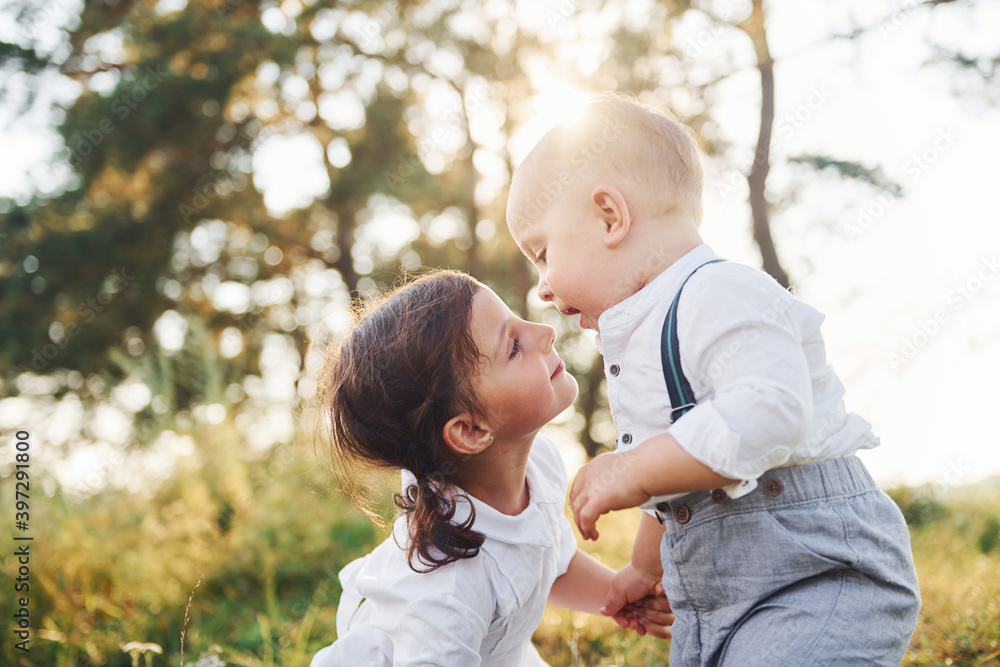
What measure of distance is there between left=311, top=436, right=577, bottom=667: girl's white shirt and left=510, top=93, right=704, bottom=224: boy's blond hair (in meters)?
0.92

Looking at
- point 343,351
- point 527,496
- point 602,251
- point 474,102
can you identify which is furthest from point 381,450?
point 474,102

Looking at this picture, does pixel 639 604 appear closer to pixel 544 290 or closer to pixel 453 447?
pixel 453 447

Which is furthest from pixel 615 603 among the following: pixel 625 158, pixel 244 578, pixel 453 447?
pixel 244 578

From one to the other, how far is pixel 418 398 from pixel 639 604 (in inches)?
37.7

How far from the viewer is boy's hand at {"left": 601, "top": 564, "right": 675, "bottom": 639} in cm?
209

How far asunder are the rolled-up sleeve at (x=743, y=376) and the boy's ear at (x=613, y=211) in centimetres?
25

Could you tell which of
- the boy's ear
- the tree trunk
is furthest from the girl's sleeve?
the tree trunk

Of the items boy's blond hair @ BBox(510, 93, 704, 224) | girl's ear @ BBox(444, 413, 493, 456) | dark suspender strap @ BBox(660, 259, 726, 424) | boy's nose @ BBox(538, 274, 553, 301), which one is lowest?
girl's ear @ BBox(444, 413, 493, 456)

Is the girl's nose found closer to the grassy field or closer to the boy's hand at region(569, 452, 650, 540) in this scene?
the boy's hand at region(569, 452, 650, 540)

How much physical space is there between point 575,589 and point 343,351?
1140mm

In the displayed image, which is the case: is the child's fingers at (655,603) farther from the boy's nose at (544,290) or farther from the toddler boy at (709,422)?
the boy's nose at (544,290)

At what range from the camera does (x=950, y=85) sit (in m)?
4.59

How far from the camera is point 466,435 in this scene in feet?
6.33

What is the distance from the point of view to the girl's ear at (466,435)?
1914 millimetres
